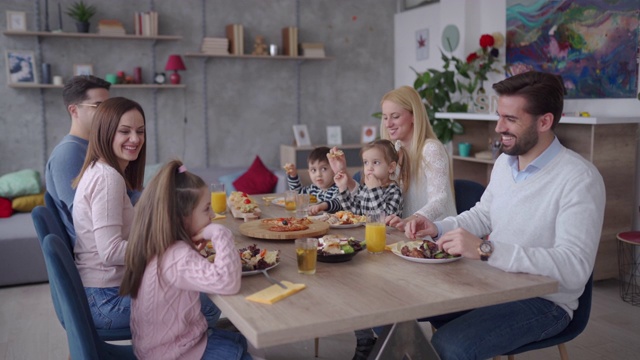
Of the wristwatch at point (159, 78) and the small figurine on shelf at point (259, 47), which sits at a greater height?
the small figurine on shelf at point (259, 47)

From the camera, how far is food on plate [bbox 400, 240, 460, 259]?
76.8 inches

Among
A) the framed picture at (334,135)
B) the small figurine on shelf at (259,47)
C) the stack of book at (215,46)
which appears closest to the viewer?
the stack of book at (215,46)

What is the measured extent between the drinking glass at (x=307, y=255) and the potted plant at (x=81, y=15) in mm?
4574

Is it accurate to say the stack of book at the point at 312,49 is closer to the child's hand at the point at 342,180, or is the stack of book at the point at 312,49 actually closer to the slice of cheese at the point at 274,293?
the child's hand at the point at 342,180

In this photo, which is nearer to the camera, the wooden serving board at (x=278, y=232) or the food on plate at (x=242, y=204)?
the wooden serving board at (x=278, y=232)

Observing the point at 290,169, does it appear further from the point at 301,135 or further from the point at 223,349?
the point at 301,135

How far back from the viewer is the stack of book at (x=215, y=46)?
6.14 m

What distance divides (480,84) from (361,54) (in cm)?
177

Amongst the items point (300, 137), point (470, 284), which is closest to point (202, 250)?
point (470, 284)

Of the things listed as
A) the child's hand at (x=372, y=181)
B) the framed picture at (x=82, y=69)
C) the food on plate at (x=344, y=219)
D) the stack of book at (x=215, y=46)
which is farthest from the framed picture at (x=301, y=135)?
the food on plate at (x=344, y=219)

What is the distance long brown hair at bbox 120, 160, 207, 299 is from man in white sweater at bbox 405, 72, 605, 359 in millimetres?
791

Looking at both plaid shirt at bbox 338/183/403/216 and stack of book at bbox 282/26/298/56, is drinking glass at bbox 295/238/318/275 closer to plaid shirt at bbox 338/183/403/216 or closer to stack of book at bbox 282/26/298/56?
plaid shirt at bbox 338/183/403/216

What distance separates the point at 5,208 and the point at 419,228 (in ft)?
12.5

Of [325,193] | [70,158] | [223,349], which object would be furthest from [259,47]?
[223,349]
